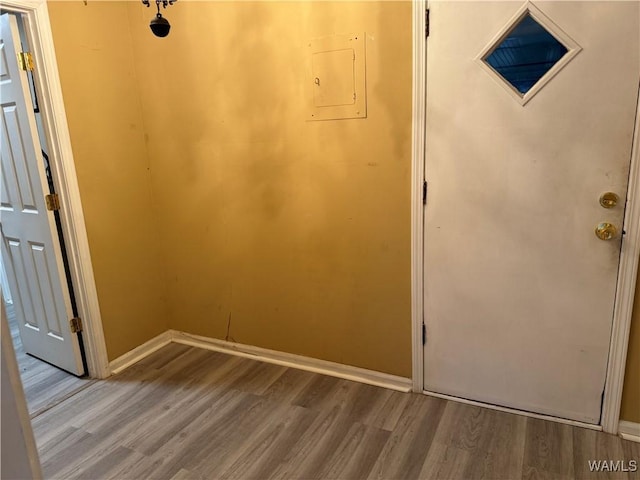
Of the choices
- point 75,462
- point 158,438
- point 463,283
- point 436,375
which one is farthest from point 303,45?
point 75,462

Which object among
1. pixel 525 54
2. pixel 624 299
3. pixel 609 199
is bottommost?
pixel 624 299

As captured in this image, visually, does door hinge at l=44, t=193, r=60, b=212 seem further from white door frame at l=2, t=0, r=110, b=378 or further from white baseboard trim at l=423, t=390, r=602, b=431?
white baseboard trim at l=423, t=390, r=602, b=431

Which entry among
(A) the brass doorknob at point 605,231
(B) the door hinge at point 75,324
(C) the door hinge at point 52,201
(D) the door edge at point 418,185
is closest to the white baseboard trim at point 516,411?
(D) the door edge at point 418,185

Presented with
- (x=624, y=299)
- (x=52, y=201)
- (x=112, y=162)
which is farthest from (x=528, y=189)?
(x=52, y=201)

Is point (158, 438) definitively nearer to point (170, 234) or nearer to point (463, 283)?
point (170, 234)

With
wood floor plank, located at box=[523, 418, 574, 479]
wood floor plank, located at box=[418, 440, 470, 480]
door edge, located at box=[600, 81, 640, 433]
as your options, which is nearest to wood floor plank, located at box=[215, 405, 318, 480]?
wood floor plank, located at box=[418, 440, 470, 480]

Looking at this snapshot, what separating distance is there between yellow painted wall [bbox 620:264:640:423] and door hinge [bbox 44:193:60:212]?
2975mm

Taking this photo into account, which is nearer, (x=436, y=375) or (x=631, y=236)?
(x=631, y=236)

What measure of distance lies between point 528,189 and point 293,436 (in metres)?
1.62

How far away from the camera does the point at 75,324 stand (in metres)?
2.68

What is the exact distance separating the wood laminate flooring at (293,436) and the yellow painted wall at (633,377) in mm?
135

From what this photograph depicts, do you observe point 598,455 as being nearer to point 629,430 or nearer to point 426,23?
point 629,430

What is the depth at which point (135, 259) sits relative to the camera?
295 cm

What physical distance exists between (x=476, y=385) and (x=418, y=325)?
16.8 inches
